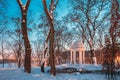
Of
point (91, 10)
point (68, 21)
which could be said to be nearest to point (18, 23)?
point (68, 21)

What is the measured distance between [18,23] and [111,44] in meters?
25.5

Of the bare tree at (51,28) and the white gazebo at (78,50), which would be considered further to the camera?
the white gazebo at (78,50)

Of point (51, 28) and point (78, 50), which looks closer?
point (51, 28)

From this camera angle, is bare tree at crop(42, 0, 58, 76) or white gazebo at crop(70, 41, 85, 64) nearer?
bare tree at crop(42, 0, 58, 76)

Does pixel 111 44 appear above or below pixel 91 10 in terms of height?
below

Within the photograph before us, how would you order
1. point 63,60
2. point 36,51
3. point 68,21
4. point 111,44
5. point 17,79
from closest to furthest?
point 111,44
point 17,79
point 68,21
point 63,60
point 36,51

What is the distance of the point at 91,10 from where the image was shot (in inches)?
1389

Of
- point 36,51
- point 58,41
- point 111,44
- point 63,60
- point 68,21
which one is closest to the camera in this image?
point 111,44

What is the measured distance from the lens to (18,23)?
39.3 metres

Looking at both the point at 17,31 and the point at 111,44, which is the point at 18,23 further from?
the point at 111,44

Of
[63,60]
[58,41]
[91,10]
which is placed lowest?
[63,60]

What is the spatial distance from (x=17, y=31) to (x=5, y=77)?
899 inches

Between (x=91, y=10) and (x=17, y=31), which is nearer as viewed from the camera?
(x=91, y=10)

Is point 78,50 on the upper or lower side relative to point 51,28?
lower
